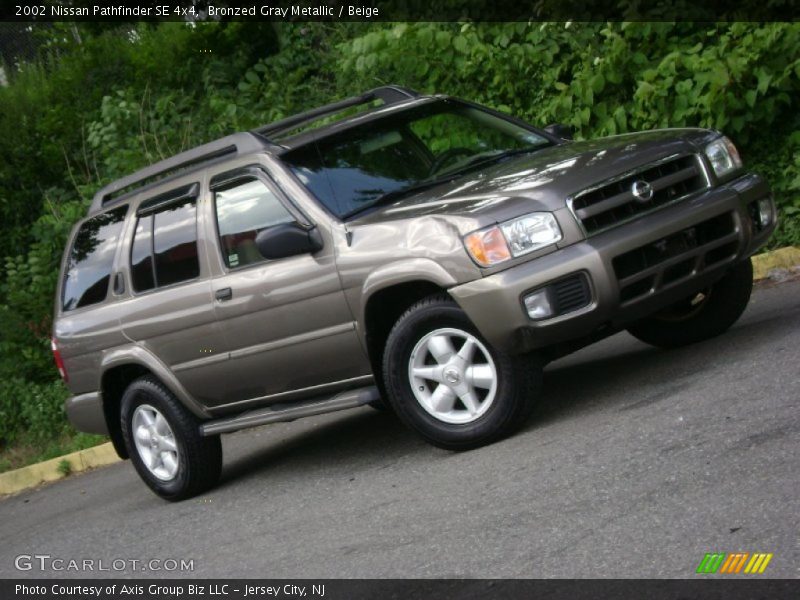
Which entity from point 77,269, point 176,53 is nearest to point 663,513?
point 77,269

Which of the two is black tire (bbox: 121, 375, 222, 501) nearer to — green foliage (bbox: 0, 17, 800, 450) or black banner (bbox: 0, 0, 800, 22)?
green foliage (bbox: 0, 17, 800, 450)

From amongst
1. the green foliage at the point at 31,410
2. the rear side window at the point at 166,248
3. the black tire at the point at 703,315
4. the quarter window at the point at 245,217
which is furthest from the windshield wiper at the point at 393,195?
the green foliage at the point at 31,410

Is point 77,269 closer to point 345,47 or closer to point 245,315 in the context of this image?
point 245,315

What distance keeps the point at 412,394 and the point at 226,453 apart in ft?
11.4

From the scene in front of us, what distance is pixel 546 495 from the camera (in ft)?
18.0

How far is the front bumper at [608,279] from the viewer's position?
20.1ft

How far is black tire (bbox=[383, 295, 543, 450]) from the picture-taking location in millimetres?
6363

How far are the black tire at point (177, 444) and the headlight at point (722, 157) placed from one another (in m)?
3.45

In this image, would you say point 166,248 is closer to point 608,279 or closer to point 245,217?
point 245,217

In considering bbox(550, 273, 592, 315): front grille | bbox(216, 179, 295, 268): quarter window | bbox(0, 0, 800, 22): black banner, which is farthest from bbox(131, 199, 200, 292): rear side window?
bbox(0, 0, 800, 22): black banner

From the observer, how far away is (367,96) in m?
8.11
